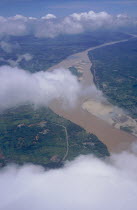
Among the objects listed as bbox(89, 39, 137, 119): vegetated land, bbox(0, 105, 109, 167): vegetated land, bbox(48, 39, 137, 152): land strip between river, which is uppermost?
bbox(89, 39, 137, 119): vegetated land

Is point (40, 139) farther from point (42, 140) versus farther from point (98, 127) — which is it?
point (98, 127)

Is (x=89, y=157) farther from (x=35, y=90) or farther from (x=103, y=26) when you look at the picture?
(x=103, y=26)

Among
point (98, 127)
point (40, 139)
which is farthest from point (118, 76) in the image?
point (40, 139)

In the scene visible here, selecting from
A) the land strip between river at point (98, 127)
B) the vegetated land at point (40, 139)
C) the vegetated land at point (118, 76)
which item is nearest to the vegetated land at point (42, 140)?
the vegetated land at point (40, 139)

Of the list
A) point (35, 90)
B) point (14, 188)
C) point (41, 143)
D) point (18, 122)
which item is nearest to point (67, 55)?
point (35, 90)

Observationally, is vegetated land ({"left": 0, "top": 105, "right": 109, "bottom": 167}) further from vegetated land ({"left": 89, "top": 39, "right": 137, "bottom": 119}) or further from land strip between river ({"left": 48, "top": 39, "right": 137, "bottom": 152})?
vegetated land ({"left": 89, "top": 39, "right": 137, "bottom": 119})

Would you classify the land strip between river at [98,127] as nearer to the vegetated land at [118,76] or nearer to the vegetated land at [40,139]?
the vegetated land at [40,139]

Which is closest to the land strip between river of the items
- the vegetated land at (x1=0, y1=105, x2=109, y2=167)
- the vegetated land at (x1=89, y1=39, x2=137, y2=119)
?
the vegetated land at (x1=0, y1=105, x2=109, y2=167)
